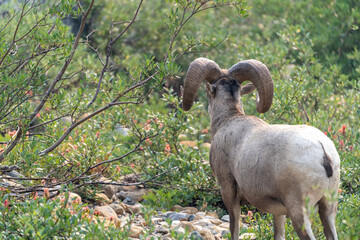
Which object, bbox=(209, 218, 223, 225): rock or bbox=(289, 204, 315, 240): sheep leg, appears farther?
bbox=(209, 218, 223, 225): rock

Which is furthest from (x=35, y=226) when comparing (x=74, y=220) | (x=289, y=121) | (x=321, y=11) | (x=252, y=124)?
(x=321, y=11)

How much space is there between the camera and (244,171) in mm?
5520

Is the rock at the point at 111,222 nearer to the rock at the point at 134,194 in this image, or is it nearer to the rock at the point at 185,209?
the rock at the point at 185,209

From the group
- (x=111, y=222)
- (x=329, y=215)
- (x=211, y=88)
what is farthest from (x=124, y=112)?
(x=329, y=215)

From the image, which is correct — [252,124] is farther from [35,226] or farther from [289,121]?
[289,121]

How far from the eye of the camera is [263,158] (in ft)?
17.1

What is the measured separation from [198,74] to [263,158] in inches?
66.4

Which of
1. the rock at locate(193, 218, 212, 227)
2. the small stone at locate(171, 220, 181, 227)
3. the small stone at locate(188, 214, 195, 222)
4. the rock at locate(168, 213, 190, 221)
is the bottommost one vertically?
the small stone at locate(188, 214, 195, 222)

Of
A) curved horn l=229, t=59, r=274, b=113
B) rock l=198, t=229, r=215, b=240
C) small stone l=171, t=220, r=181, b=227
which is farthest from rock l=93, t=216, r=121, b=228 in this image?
curved horn l=229, t=59, r=274, b=113

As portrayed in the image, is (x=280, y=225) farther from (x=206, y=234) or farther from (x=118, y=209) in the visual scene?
(x=118, y=209)

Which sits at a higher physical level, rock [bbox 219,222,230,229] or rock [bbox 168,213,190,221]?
rock [bbox 168,213,190,221]

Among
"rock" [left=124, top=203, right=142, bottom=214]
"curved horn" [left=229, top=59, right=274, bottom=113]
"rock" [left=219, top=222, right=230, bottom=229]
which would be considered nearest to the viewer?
"curved horn" [left=229, top=59, right=274, bottom=113]

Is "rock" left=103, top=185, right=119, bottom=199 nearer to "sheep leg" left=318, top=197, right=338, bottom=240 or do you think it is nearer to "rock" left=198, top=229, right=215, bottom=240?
"rock" left=198, top=229, right=215, bottom=240

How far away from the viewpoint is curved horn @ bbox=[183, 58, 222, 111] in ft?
21.6
